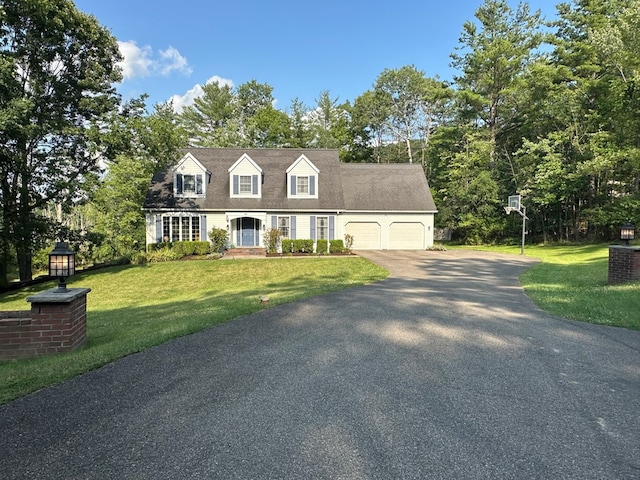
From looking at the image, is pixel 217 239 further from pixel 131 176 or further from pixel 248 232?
pixel 131 176

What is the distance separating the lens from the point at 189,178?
23.0 meters

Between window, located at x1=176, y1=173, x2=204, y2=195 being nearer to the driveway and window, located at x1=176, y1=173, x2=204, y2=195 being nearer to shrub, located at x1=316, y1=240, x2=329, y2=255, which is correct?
shrub, located at x1=316, y1=240, x2=329, y2=255

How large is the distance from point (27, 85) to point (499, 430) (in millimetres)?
20881

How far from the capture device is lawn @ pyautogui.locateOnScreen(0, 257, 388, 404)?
4.26 m

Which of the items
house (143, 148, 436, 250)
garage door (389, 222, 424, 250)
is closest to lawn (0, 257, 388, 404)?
house (143, 148, 436, 250)

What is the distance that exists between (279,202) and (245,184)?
97.6 inches

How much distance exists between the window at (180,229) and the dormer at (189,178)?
5.33 feet

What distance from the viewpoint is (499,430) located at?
2.92 meters

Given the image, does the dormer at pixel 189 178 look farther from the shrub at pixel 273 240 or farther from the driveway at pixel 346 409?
the driveway at pixel 346 409

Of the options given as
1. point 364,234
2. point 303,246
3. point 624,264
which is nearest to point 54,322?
point 624,264

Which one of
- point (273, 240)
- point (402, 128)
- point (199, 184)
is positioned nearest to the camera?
point (273, 240)

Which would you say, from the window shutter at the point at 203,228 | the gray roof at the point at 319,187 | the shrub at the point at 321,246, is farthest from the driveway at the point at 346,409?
the gray roof at the point at 319,187

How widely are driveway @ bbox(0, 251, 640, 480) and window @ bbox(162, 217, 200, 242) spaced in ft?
58.7

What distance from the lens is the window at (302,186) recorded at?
23.5 m
